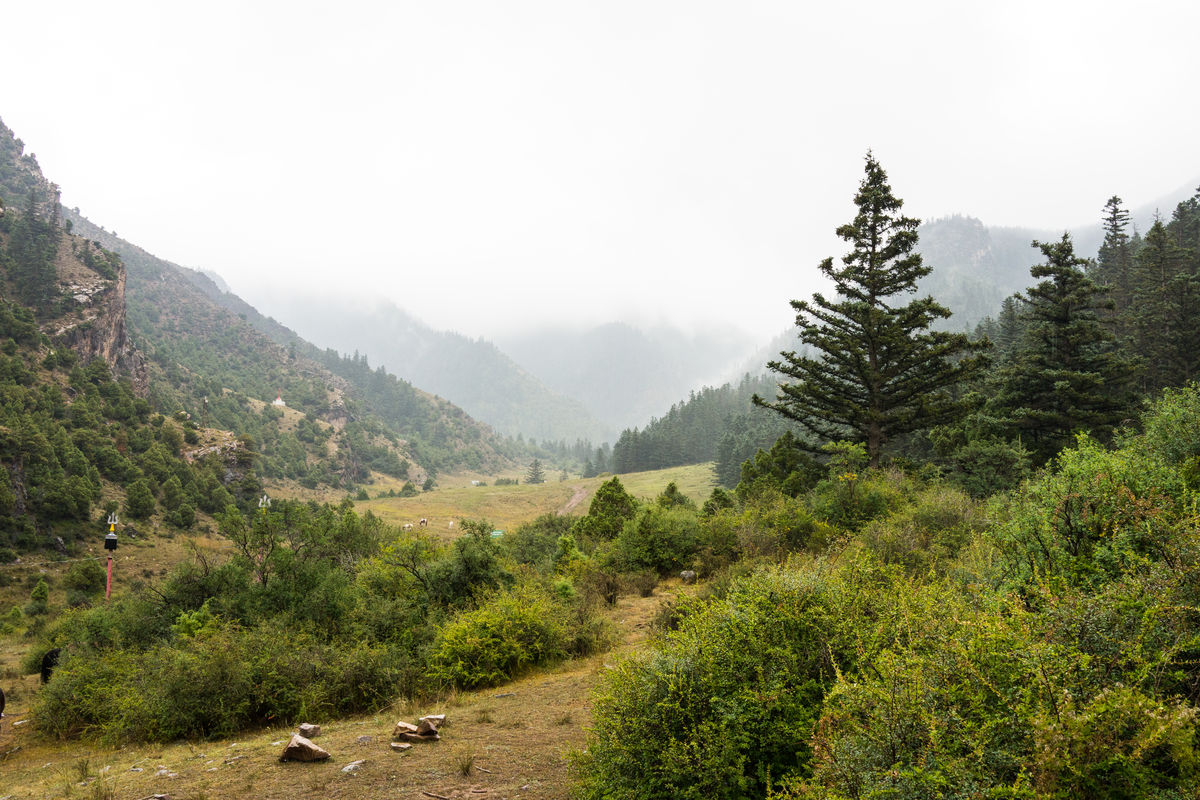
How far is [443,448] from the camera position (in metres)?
198

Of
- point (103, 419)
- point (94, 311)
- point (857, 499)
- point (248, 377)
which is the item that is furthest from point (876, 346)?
point (248, 377)

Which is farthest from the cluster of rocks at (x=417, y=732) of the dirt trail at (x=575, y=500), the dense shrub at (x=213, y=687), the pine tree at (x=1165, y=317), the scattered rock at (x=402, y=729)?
the dirt trail at (x=575, y=500)

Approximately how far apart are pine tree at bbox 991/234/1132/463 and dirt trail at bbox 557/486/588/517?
5945 cm

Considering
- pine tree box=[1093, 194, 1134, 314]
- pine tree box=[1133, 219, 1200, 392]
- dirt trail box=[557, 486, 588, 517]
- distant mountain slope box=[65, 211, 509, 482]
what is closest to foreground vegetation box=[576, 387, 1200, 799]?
pine tree box=[1133, 219, 1200, 392]

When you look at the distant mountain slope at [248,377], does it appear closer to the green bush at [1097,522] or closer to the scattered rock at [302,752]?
the scattered rock at [302,752]

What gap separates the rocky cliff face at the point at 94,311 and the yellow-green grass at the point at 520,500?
145 ft

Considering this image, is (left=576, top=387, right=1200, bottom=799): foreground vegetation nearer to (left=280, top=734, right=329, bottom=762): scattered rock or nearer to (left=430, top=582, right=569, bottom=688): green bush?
(left=280, top=734, right=329, bottom=762): scattered rock

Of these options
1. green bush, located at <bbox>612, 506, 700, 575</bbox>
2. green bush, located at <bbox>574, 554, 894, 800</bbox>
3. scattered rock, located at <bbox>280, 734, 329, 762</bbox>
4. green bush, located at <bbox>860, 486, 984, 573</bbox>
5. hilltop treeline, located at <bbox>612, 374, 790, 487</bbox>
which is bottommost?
scattered rock, located at <bbox>280, 734, 329, 762</bbox>

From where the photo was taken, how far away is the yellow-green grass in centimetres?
7925

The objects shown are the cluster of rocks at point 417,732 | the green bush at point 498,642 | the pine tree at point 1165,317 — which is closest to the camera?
the cluster of rocks at point 417,732

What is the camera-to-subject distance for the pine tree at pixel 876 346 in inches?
878

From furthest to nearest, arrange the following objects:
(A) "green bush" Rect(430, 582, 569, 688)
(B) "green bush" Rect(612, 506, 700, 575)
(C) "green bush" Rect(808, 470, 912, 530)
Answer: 1. (B) "green bush" Rect(612, 506, 700, 575)
2. (C) "green bush" Rect(808, 470, 912, 530)
3. (A) "green bush" Rect(430, 582, 569, 688)

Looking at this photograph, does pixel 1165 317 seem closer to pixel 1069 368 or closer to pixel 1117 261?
pixel 1069 368

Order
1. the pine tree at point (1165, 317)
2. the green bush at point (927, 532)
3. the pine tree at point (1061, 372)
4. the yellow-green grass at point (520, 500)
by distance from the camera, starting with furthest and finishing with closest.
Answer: the yellow-green grass at point (520, 500) → the pine tree at point (1165, 317) → the pine tree at point (1061, 372) → the green bush at point (927, 532)
